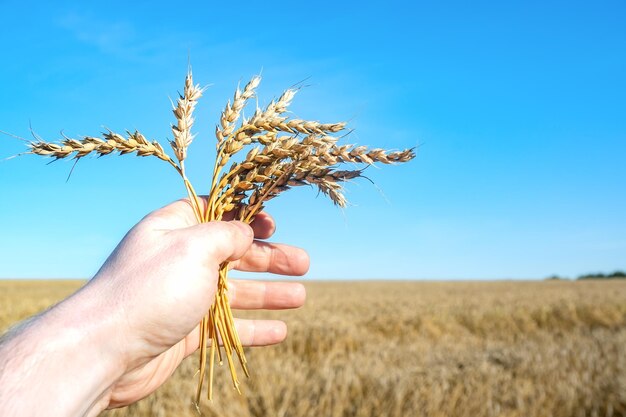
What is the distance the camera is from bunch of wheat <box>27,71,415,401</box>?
7.63 feet

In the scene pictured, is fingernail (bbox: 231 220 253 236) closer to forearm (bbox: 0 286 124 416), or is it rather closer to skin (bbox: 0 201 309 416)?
skin (bbox: 0 201 309 416)

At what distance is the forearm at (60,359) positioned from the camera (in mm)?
1931

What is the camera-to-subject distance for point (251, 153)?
95.3 inches

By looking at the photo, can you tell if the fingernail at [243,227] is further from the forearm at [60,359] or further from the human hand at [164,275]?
the forearm at [60,359]

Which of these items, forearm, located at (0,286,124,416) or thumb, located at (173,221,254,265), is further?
thumb, located at (173,221,254,265)

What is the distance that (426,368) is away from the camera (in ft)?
18.9

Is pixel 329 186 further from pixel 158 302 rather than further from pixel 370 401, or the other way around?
pixel 370 401

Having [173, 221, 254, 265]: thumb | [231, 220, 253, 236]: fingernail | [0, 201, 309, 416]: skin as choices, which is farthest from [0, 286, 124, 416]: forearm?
[231, 220, 253, 236]: fingernail

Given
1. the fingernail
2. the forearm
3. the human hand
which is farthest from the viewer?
the fingernail

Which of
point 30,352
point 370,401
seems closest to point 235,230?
point 30,352

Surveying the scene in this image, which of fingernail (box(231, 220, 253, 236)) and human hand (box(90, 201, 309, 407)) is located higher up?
fingernail (box(231, 220, 253, 236))

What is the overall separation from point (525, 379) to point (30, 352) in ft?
15.0

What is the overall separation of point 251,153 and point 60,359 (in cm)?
105

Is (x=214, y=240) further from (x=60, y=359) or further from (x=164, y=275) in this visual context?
(x=60, y=359)
